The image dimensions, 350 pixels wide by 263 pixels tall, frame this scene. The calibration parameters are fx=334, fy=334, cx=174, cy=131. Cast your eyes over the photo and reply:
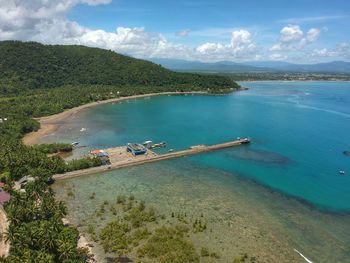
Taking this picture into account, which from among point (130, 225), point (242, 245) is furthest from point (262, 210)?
point (130, 225)

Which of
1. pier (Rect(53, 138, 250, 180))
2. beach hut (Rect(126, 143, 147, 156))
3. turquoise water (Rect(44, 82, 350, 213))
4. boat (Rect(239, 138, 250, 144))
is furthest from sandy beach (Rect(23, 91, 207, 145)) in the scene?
boat (Rect(239, 138, 250, 144))

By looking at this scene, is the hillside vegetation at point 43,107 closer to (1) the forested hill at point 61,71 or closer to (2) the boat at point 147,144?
(1) the forested hill at point 61,71

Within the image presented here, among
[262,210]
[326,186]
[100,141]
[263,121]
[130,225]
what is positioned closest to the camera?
[130,225]

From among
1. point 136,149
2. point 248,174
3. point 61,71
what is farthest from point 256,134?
point 61,71

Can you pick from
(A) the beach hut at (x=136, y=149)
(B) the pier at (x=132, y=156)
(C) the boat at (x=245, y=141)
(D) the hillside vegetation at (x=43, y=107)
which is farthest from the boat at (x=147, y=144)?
(C) the boat at (x=245, y=141)

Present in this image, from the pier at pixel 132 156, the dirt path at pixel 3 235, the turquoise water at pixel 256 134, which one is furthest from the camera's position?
the pier at pixel 132 156

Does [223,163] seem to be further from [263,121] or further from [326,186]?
[263,121]

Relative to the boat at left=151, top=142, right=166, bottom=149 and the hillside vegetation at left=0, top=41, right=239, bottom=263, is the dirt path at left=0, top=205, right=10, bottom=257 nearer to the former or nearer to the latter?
the hillside vegetation at left=0, top=41, right=239, bottom=263
